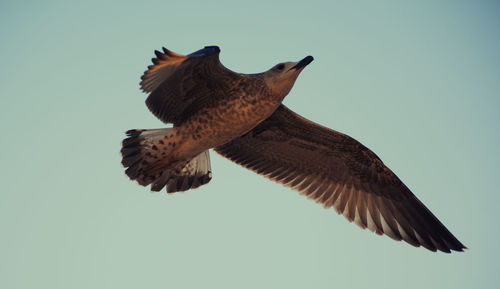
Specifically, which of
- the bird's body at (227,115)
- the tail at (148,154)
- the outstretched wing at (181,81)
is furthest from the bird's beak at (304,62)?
the tail at (148,154)

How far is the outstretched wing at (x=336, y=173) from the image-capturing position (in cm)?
617

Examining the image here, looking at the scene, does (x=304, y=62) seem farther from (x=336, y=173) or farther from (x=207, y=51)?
(x=336, y=173)

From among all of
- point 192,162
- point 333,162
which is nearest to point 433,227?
point 333,162

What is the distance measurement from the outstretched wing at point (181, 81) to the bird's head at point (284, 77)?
1.44ft

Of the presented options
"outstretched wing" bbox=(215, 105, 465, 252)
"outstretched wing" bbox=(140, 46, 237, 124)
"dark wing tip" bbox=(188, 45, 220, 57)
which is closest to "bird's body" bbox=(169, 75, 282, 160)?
"outstretched wing" bbox=(140, 46, 237, 124)

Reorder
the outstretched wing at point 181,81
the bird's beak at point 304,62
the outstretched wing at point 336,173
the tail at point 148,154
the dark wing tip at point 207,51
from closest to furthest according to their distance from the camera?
the dark wing tip at point 207,51 < the outstretched wing at point 181,81 < the bird's beak at point 304,62 < the tail at point 148,154 < the outstretched wing at point 336,173

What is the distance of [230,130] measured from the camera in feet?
17.7

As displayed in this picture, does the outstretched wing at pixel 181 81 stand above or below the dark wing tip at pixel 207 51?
below

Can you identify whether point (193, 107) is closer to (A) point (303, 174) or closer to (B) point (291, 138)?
Answer: (B) point (291, 138)

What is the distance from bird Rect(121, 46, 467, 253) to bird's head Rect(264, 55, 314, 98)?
0.04 feet

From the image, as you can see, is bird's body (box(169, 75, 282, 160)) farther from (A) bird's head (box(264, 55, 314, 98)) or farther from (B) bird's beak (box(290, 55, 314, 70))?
(B) bird's beak (box(290, 55, 314, 70))

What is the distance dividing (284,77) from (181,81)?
1.18m

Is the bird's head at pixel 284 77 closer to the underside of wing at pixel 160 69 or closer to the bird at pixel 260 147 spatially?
the bird at pixel 260 147

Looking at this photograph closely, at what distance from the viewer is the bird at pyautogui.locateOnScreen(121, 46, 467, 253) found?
5.21m
